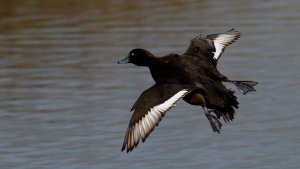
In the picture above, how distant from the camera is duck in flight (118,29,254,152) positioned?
9.41 m

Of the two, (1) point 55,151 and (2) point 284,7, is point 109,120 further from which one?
(2) point 284,7

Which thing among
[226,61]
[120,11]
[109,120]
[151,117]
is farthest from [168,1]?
[151,117]

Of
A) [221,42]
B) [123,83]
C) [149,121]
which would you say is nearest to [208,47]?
[221,42]

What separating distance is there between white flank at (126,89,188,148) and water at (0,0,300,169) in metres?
1.31

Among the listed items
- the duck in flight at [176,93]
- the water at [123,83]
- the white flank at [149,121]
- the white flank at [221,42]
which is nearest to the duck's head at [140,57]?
the duck in flight at [176,93]

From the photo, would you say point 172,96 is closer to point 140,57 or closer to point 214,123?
point 214,123

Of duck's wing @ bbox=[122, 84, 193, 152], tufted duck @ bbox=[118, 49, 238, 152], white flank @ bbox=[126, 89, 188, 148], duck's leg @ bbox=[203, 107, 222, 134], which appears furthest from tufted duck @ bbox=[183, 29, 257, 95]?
white flank @ bbox=[126, 89, 188, 148]

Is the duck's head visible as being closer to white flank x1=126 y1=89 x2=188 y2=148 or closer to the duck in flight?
the duck in flight

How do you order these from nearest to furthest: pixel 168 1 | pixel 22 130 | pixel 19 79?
pixel 22 130 < pixel 19 79 < pixel 168 1

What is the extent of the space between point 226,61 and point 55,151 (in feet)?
14.1

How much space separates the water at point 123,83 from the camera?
11125 mm

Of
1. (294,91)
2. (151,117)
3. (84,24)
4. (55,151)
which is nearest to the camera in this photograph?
(151,117)

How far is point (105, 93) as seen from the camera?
1378cm

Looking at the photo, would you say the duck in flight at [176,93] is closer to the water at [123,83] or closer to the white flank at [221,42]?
the white flank at [221,42]
